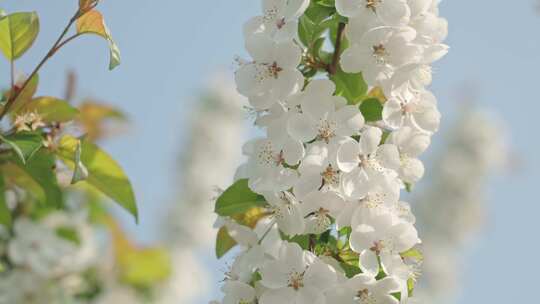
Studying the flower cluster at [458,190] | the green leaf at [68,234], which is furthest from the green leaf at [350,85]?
the flower cluster at [458,190]

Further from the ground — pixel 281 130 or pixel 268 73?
pixel 268 73

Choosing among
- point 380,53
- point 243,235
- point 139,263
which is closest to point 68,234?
point 139,263

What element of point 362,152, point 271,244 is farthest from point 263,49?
point 271,244

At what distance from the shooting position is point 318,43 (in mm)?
1938

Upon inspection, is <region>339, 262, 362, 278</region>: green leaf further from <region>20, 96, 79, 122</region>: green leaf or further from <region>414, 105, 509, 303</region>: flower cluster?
<region>414, 105, 509, 303</region>: flower cluster

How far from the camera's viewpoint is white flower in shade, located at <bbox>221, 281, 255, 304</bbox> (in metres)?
1.65

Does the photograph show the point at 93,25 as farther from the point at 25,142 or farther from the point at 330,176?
the point at 330,176

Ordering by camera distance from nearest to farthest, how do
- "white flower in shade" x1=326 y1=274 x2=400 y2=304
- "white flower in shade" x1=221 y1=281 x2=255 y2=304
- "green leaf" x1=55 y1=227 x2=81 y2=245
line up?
1. "white flower in shade" x1=326 y1=274 x2=400 y2=304
2. "white flower in shade" x1=221 y1=281 x2=255 y2=304
3. "green leaf" x1=55 y1=227 x2=81 y2=245

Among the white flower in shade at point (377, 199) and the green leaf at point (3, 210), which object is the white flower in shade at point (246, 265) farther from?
the green leaf at point (3, 210)

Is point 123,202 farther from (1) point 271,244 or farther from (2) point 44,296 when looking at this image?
(2) point 44,296

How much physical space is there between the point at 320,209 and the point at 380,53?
1.15ft

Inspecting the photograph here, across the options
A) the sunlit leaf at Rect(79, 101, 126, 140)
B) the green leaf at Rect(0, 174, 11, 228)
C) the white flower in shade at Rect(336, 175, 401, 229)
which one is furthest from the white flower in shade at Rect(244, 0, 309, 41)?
the sunlit leaf at Rect(79, 101, 126, 140)

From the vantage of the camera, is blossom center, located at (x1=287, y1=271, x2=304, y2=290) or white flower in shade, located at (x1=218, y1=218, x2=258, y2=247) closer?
blossom center, located at (x1=287, y1=271, x2=304, y2=290)

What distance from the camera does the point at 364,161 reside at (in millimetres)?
1634
